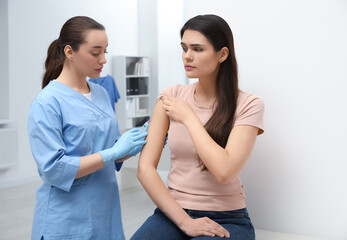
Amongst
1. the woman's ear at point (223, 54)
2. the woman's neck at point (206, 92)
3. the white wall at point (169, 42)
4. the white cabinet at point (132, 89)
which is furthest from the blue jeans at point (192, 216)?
the white wall at point (169, 42)

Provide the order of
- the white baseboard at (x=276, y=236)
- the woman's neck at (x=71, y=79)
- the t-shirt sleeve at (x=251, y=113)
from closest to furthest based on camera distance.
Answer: the t-shirt sleeve at (x=251, y=113) < the woman's neck at (x=71, y=79) < the white baseboard at (x=276, y=236)

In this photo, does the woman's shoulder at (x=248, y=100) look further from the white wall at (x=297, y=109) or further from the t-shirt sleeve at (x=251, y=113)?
the white wall at (x=297, y=109)

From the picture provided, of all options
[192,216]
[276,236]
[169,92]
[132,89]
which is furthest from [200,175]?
[132,89]

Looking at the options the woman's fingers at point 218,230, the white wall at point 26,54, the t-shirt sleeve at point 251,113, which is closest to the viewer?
the woman's fingers at point 218,230

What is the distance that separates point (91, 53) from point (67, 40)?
11 centimetres

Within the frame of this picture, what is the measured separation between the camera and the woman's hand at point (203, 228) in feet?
4.55

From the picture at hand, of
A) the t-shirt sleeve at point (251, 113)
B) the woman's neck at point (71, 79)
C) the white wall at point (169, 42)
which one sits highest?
the white wall at point (169, 42)

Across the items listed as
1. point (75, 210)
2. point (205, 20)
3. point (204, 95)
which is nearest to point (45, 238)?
point (75, 210)

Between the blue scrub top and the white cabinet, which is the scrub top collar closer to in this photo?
the blue scrub top

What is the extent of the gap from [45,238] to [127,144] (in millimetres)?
455

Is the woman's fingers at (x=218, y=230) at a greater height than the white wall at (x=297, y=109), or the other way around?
the white wall at (x=297, y=109)

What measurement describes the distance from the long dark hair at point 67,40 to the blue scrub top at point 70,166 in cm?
9

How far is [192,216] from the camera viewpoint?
1.48 metres

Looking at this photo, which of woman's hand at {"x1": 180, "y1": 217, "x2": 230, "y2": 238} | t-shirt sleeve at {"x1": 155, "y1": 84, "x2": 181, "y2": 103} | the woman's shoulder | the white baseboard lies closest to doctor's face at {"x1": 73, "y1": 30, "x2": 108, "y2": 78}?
t-shirt sleeve at {"x1": 155, "y1": 84, "x2": 181, "y2": 103}
